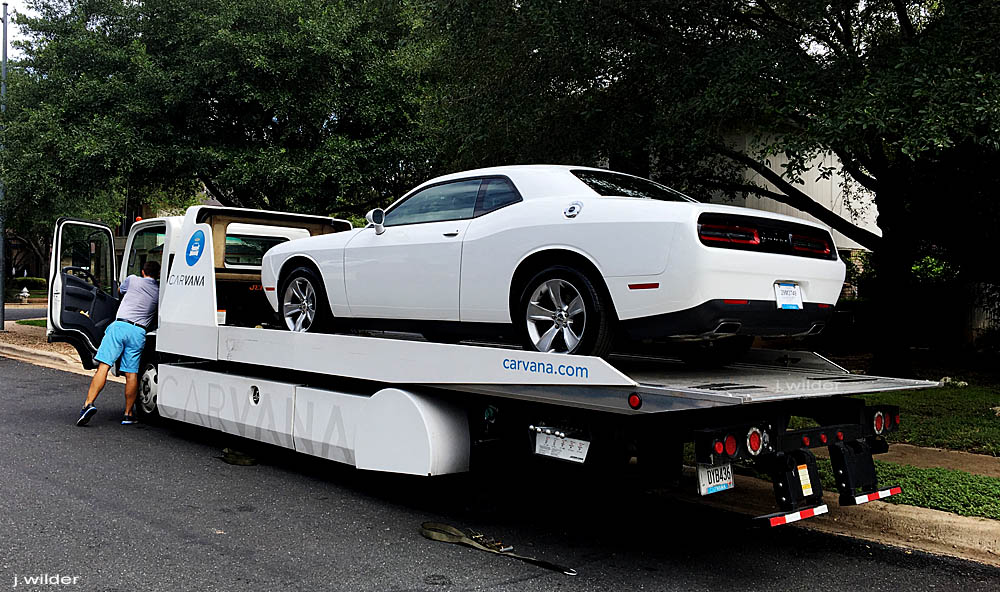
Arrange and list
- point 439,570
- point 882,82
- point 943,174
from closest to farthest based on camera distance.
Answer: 1. point 439,570
2. point 882,82
3. point 943,174

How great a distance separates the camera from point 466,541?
520cm

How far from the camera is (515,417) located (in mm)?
5348

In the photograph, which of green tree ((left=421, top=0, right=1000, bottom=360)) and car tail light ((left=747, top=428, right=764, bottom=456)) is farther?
green tree ((left=421, top=0, right=1000, bottom=360))

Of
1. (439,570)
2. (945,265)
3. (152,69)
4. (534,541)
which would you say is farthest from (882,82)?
(152,69)

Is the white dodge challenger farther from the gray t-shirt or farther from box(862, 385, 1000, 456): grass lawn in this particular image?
the gray t-shirt

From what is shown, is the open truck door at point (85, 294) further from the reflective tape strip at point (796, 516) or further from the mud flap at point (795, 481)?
the reflective tape strip at point (796, 516)

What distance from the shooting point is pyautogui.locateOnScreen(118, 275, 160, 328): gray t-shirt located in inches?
345

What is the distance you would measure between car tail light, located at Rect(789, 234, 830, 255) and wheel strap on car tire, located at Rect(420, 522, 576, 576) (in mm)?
2378

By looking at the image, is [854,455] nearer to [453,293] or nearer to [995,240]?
[453,293]

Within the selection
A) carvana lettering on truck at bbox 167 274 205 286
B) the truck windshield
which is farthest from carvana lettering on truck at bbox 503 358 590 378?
the truck windshield

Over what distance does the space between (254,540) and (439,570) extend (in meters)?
1.21

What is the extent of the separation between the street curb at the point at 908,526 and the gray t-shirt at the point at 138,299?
234 inches

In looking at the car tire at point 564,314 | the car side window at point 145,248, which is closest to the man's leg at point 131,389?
the car side window at point 145,248

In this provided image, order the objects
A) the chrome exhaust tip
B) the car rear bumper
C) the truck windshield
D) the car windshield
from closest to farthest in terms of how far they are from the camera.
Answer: the car rear bumper → the chrome exhaust tip → the car windshield → the truck windshield
